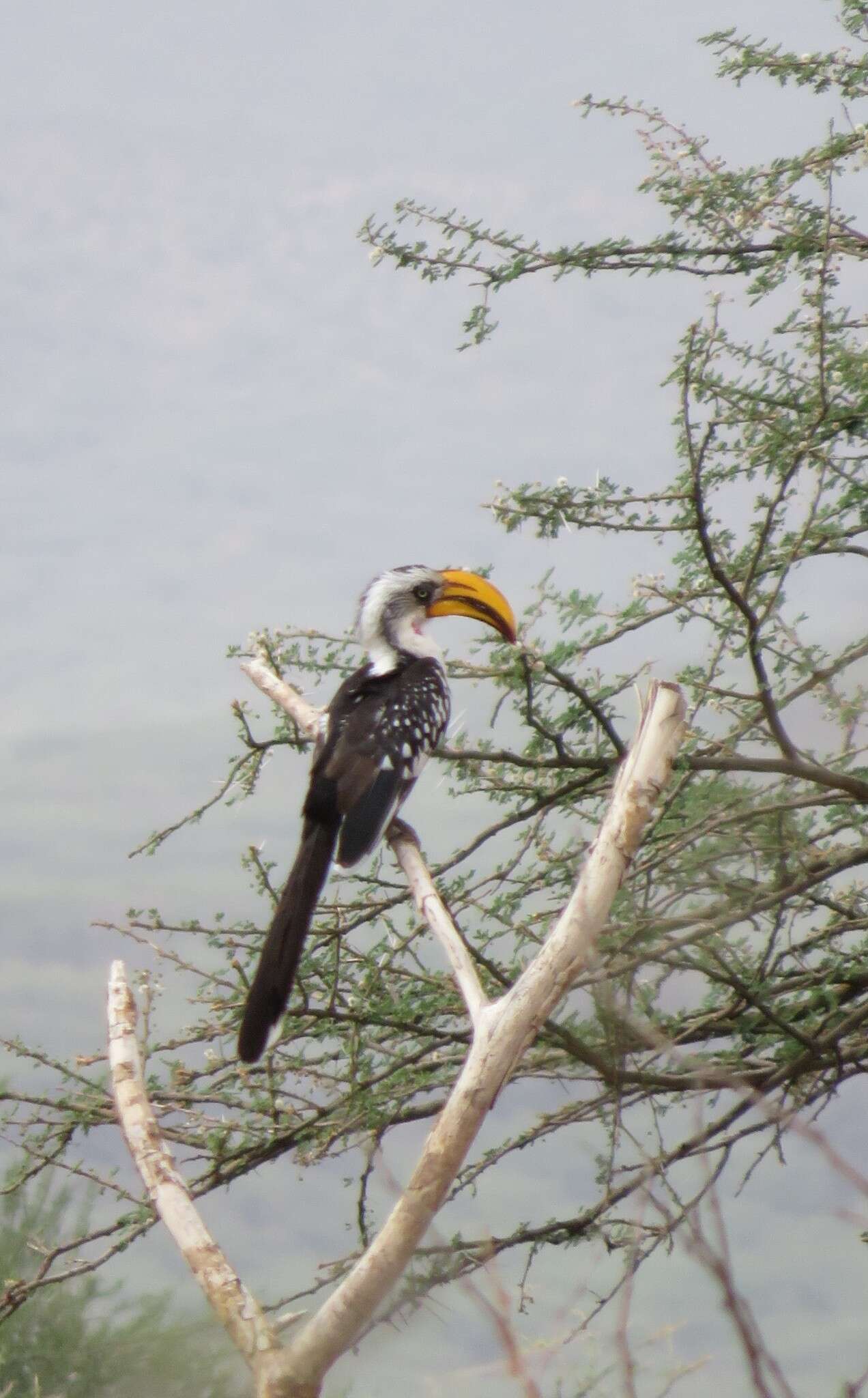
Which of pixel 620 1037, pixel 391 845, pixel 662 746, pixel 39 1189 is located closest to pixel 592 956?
pixel 620 1037

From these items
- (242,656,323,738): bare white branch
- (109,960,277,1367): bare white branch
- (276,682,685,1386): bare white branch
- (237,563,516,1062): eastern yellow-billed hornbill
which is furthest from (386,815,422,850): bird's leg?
(276,682,685,1386): bare white branch

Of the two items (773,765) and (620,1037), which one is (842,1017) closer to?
(773,765)

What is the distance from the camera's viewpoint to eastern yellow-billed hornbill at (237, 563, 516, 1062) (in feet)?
14.0

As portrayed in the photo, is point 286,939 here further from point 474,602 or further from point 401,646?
point 474,602

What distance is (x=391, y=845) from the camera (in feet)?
16.2

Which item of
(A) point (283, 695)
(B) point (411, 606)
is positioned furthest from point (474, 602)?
(A) point (283, 695)

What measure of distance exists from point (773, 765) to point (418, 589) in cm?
187

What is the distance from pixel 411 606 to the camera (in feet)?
19.9

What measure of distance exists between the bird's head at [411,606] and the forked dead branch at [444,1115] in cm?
235

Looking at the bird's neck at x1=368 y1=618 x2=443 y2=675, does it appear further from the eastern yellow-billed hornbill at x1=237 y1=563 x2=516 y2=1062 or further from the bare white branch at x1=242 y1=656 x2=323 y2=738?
the bare white branch at x1=242 y1=656 x2=323 y2=738

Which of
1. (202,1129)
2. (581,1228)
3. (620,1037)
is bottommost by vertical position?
(620,1037)

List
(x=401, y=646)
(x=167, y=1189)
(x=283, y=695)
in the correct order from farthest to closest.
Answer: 1. (x=401, y=646)
2. (x=283, y=695)
3. (x=167, y=1189)

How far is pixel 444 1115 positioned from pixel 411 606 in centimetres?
350

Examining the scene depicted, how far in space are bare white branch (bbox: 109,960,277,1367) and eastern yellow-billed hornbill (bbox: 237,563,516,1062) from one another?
367mm
